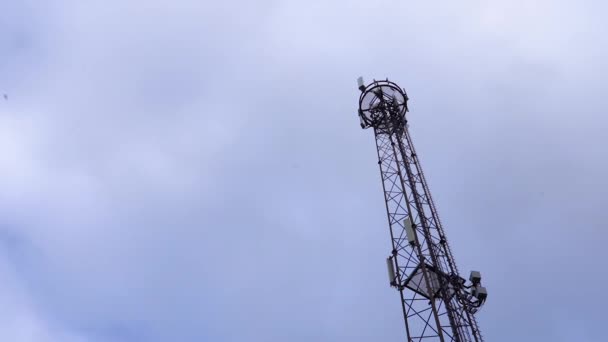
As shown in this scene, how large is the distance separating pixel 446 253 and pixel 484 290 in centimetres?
301

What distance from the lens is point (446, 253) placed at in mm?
29984

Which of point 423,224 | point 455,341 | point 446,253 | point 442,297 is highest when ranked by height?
point 423,224

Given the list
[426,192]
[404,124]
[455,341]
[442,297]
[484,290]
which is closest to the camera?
[455,341]

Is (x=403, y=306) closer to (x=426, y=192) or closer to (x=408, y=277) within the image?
(x=408, y=277)

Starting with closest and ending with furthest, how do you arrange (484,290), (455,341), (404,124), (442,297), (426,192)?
(455,341)
(442,297)
(484,290)
(426,192)
(404,124)

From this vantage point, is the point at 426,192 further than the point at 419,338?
Yes

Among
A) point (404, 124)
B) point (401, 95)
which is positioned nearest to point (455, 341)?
point (404, 124)

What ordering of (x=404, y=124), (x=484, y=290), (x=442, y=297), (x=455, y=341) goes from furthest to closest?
(x=404, y=124)
(x=484, y=290)
(x=442, y=297)
(x=455, y=341)

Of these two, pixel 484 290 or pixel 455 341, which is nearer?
pixel 455 341

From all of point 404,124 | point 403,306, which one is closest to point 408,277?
point 403,306

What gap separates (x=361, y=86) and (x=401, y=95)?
3.03 metres

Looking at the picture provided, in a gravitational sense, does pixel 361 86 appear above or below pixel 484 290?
above

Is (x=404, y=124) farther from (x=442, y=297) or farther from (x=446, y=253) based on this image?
(x=442, y=297)

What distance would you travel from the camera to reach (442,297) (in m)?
28.0
